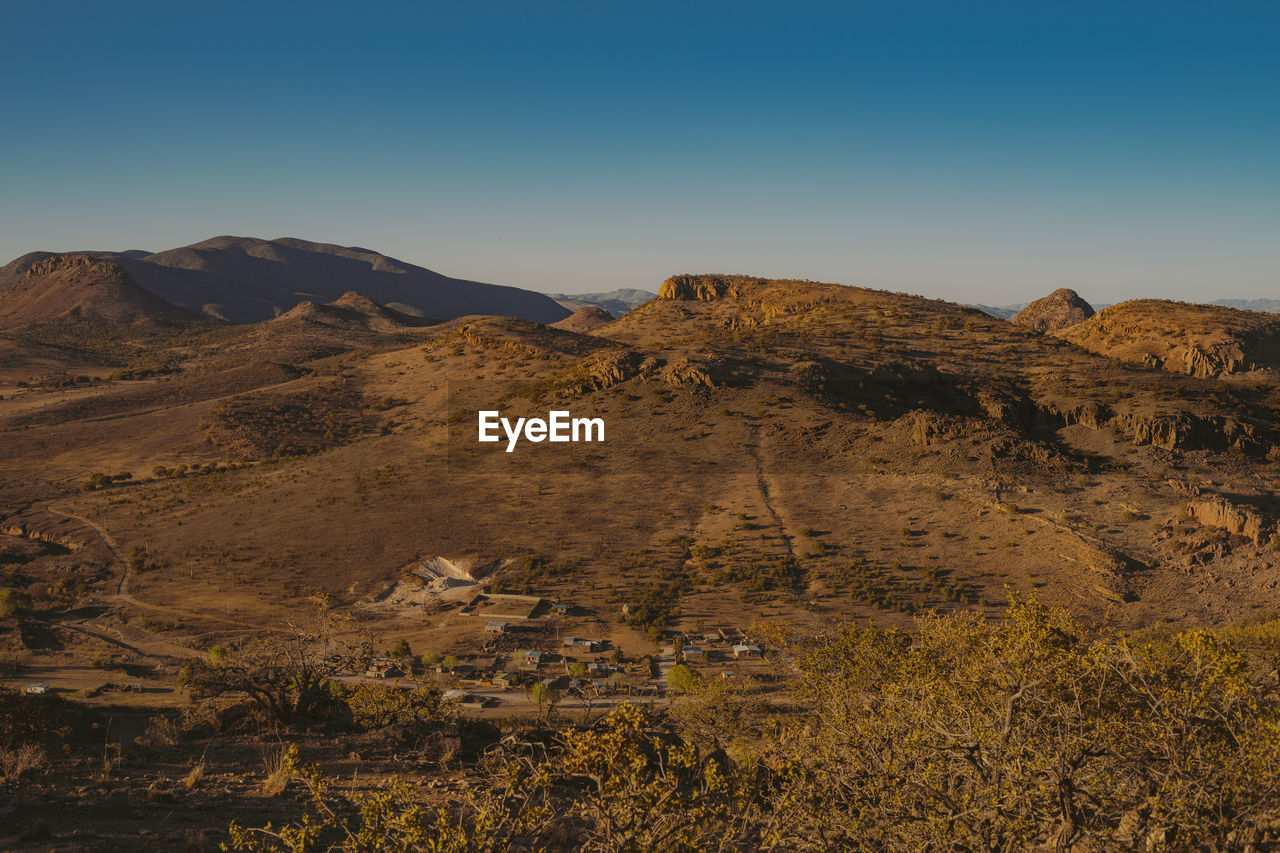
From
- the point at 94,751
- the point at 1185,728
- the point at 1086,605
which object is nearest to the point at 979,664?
the point at 1185,728

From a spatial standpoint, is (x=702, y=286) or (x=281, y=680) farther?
(x=702, y=286)

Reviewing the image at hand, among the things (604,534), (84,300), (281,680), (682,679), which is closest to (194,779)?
(281,680)

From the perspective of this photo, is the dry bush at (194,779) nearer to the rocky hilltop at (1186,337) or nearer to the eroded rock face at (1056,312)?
the rocky hilltop at (1186,337)

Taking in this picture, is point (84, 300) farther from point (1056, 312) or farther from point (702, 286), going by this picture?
point (1056, 312)

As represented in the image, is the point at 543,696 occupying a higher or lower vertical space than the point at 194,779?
lower

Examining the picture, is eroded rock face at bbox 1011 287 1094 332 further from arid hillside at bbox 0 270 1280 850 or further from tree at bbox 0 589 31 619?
tree at bbox 0 589 31 619

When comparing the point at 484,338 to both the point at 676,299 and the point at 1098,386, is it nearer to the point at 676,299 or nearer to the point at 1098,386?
the point at 676,299
